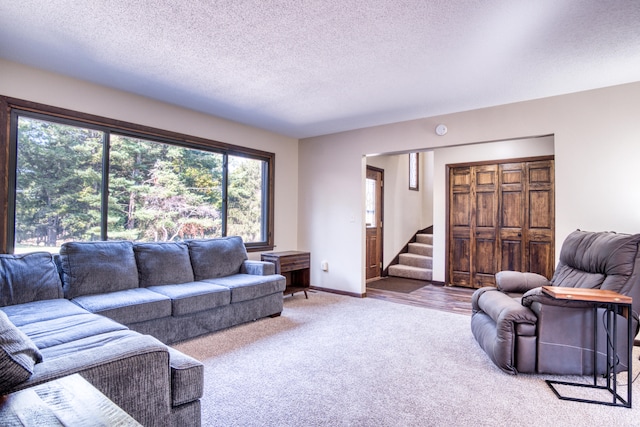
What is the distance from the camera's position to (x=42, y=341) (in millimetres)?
1824

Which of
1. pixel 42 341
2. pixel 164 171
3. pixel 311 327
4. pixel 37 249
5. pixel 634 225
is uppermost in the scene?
pixel 164 171

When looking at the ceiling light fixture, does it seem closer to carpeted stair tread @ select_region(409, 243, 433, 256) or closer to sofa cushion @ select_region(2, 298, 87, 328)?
carpeted stair tread @ select_region(409, 243, 433, 256)

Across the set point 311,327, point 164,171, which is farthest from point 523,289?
point 164,171

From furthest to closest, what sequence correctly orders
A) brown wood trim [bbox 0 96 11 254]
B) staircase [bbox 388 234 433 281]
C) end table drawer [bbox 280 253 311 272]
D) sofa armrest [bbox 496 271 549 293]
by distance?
staircase [bbox 388 234 433 281], end table drawer [bbox 280 253 311 272], sofa armrest [bbox 496 271 549 293], brown wood trim [bbox 0 96 11 254]

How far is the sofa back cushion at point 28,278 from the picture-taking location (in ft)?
8.32

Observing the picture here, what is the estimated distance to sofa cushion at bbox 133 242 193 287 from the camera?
336cm

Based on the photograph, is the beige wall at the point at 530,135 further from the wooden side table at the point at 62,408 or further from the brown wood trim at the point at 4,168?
the wooden side table at the point at 62,408

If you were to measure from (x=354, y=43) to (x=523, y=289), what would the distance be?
2.69 meters

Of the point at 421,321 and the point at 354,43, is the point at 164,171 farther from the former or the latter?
the point at 421,321

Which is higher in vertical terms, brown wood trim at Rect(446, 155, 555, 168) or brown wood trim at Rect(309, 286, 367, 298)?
brown wood trim at Rect(446, 155, 555, 168)

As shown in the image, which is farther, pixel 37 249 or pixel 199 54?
pixel 37 249

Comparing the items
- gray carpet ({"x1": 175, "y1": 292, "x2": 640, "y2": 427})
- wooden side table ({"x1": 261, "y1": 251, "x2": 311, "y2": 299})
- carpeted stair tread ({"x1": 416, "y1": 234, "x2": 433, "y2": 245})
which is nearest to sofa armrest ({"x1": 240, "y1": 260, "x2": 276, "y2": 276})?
wooden side table ({"x1": 261, "y1": 251, "x2": 311, "y2": 299})

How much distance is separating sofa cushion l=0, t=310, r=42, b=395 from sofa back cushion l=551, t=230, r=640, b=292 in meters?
3.31

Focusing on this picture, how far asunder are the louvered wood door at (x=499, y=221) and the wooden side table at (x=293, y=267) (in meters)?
2.59
